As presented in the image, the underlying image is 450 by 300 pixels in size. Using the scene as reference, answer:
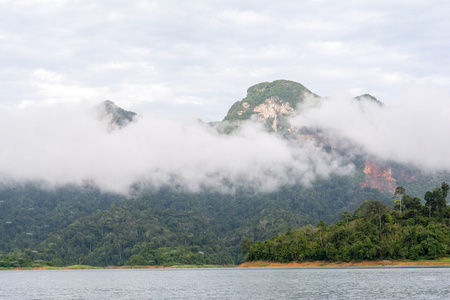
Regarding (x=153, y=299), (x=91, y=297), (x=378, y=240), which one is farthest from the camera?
(x=378, y=240)

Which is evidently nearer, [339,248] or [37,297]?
[37,297]

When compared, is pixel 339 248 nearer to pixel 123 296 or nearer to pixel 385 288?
pixel 385 288

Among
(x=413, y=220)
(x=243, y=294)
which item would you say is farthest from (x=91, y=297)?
(x=413, y=220)

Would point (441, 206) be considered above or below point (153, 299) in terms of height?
above

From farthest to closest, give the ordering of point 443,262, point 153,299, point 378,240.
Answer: point 378,240
point 443,262
point 153,299

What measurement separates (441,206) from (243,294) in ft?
441

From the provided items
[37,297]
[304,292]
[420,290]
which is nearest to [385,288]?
[420,290]

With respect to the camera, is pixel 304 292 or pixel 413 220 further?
pixel 413 220

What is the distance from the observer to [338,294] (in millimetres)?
83812

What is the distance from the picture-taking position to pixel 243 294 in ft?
294

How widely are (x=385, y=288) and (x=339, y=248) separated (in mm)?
107654

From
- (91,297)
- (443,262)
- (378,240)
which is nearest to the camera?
(91,297)

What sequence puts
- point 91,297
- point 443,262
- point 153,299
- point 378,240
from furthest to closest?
1. point 378,240
2. point 443,262
3. point 91,297
4. point 153,299

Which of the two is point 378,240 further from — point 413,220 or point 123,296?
point 123,296
